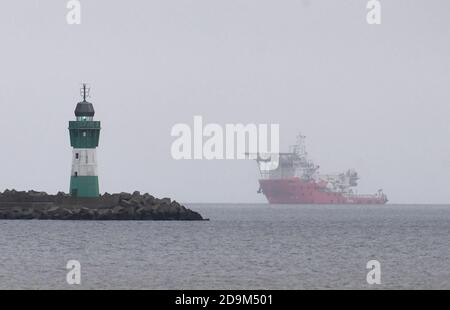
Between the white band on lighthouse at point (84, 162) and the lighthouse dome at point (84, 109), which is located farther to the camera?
the lighthouse dome at point (84, 109)

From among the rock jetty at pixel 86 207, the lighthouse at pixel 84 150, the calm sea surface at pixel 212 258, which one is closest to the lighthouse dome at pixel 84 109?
the lighthouse at pixel 84 150

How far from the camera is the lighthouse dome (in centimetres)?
8581

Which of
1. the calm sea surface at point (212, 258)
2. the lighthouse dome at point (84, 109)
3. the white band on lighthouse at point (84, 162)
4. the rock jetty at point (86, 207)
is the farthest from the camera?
the rock jetty at point (86, 207)

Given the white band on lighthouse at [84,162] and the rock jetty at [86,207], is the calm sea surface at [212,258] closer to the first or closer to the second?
the rock jetty at [86,207]

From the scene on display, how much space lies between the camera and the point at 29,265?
5031cm

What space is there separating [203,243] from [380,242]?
12282 millimetres

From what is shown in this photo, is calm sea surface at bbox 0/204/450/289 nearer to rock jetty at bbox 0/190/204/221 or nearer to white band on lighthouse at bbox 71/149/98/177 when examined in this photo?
rock jetty at bbox 0/190/204/221

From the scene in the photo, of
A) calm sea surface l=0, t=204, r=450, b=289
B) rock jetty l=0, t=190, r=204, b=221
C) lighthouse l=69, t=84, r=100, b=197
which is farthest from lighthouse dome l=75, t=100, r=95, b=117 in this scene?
calm sea surface l=0, t=204, r=450, b=289

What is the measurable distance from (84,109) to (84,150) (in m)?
3.78

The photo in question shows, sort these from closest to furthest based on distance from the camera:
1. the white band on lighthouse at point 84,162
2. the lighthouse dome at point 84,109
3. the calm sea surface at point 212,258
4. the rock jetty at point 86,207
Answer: the calm sea surface at point 212,258, the white band on lighthouse at point 84,162, the lighthouse dome at point 84,109, the rock jetty at point 86,207

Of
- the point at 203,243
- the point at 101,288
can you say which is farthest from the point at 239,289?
the point at 203,243

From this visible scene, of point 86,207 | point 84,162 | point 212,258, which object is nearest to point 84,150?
point 84,162

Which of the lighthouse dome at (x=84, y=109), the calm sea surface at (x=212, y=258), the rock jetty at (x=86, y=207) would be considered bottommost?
the calm sea surface at (x=212, y=258)

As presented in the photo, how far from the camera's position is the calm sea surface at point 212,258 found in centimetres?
4409
